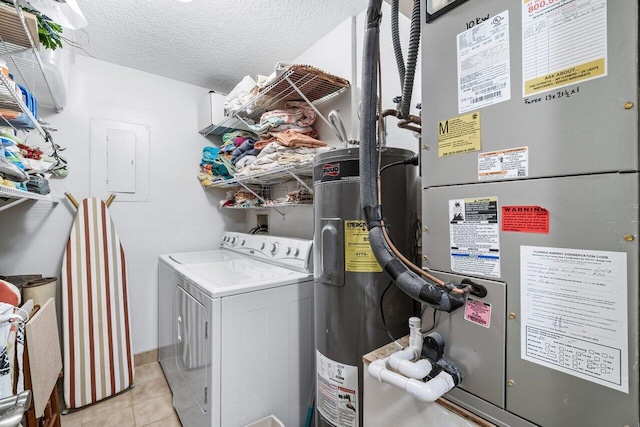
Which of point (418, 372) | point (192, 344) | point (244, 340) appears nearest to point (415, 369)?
point (418, 372)

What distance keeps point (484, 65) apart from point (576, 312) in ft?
1.83

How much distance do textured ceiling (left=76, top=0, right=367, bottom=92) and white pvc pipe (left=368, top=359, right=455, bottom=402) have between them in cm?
192

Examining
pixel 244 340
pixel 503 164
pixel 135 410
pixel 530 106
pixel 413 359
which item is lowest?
pixel 135 410

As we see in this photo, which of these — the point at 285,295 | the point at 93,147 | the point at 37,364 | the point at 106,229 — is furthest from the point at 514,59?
the point at 93,147

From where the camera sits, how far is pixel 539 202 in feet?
1.94

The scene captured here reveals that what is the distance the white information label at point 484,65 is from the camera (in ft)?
2.10

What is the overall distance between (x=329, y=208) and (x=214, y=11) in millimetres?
1500

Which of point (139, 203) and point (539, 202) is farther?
point (139, 203)

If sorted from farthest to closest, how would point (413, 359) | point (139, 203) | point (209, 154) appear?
point (209, 154)
point (139, 203)
point (413, 359)

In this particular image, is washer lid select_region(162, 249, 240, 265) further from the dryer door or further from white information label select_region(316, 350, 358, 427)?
white information label select_region(316, 350, 358, 427)

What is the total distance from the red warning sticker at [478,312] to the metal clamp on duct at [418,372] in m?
0.11

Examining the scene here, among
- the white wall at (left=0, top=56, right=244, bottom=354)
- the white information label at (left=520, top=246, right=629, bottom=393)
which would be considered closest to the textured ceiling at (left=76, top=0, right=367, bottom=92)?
the white wall at (left=0, top=56, right=244, bottom=354)

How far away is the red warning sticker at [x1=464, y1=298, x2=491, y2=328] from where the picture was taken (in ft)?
2.18

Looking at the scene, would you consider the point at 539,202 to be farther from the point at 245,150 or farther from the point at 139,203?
the point at 139,203
